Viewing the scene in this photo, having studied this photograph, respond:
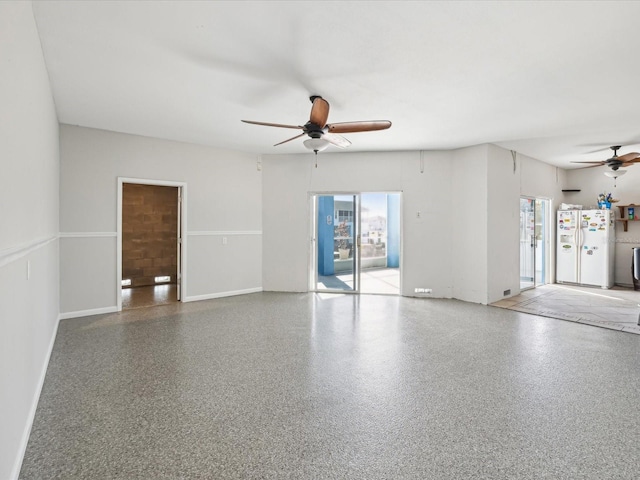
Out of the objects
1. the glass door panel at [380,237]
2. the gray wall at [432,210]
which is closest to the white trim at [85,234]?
the gray wall at [432,210]

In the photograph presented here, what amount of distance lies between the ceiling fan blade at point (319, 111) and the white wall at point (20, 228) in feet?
7.11

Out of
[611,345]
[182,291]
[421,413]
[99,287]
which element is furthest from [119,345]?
[611,345]

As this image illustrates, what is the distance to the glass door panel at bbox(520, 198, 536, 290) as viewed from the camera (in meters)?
7.08

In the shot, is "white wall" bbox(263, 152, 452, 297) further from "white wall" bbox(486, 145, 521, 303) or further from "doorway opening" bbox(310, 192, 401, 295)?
"white wall" bbox(486, 145, 521, 303)

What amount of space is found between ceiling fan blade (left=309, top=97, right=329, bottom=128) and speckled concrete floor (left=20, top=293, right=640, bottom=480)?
2.39 meters

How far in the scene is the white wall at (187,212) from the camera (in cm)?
474

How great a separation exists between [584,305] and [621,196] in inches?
139

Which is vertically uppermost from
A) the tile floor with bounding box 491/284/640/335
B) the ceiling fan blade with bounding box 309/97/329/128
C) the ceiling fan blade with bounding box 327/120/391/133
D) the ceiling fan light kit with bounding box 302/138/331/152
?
the ceiling fan blade with bounding box 309/97/329/128

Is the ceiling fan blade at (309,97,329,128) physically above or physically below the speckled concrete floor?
above

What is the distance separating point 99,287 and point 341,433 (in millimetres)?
4431

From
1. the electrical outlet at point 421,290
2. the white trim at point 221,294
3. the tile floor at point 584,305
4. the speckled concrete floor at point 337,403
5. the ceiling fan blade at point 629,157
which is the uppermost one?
the ceiling fan blade at point 629,157

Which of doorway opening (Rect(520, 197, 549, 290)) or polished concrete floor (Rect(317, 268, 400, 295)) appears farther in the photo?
doorway opening (Rect(520, 197, 549, 290))

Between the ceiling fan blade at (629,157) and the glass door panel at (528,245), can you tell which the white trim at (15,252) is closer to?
the ceiling fan blade at (629,157)

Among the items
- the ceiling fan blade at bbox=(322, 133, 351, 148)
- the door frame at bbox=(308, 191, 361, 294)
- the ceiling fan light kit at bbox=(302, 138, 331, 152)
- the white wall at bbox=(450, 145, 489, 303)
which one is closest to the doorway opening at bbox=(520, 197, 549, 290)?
the white wall at bbox=(450, 145, 489, 303)
